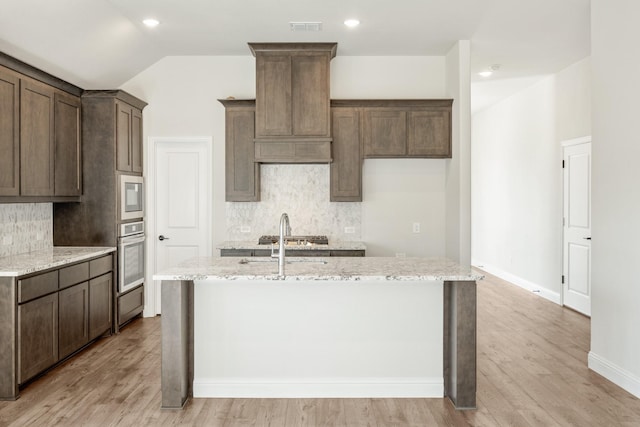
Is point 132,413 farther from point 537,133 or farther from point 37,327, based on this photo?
point 537,133

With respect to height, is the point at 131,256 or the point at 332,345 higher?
the point at 131,256

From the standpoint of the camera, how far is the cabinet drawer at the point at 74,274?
13.0 feet

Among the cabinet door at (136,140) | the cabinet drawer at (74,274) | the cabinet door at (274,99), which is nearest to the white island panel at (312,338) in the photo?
the cabinet drawer at (74,274)

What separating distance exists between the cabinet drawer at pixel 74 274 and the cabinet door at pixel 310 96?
7.85ft

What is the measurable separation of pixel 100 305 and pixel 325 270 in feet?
8.35

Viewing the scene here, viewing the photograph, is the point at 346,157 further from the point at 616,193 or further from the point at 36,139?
the point at 36,139

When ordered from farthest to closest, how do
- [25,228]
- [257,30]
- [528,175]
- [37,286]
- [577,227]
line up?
[528,175] < [577,227] < [257,30] < [25,228] < [37,286]

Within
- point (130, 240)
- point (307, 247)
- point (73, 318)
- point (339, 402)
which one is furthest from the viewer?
point (130, 240)

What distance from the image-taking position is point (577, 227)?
5.94 m

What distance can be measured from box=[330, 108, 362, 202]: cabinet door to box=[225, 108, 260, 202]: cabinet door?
0.87 meters

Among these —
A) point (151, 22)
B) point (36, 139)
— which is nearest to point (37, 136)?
point (36, 139)

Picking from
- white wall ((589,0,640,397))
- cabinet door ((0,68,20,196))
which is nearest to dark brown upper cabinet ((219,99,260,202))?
cabinet door ((0,68,20,196))

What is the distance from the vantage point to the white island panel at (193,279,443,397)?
3381mm

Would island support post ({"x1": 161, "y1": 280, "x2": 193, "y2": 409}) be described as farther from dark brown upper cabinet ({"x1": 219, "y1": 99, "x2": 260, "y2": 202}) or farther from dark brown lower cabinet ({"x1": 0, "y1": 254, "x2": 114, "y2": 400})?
dark brown upper cabinet ({"x1": 219, "y1": 99, "x2": 260, "y2": 202})
